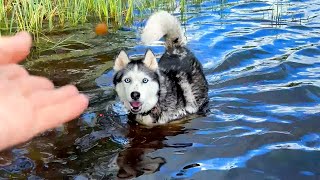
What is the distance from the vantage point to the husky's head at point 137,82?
569 cm

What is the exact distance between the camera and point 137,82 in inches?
225

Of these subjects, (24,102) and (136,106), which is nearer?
(24,102)

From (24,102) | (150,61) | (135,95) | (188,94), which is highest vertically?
(24,102)

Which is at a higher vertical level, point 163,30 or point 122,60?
point 163,30

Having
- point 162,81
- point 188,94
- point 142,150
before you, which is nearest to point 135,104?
point 162,81

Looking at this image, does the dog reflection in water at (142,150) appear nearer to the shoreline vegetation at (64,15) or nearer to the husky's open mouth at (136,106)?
the husky's open mouth at (136,106)

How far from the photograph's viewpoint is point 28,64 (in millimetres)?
7883

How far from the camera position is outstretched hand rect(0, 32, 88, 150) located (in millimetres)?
1904

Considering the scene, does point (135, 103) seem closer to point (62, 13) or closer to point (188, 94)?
point (188, 94)

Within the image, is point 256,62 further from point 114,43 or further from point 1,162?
point 1,162

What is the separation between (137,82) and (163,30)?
29.0 inches

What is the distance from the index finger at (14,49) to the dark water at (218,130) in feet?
8.62

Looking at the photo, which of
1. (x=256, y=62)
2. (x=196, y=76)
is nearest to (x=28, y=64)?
(x=196, y=76)

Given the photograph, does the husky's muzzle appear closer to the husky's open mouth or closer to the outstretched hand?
the husky's open mouth
